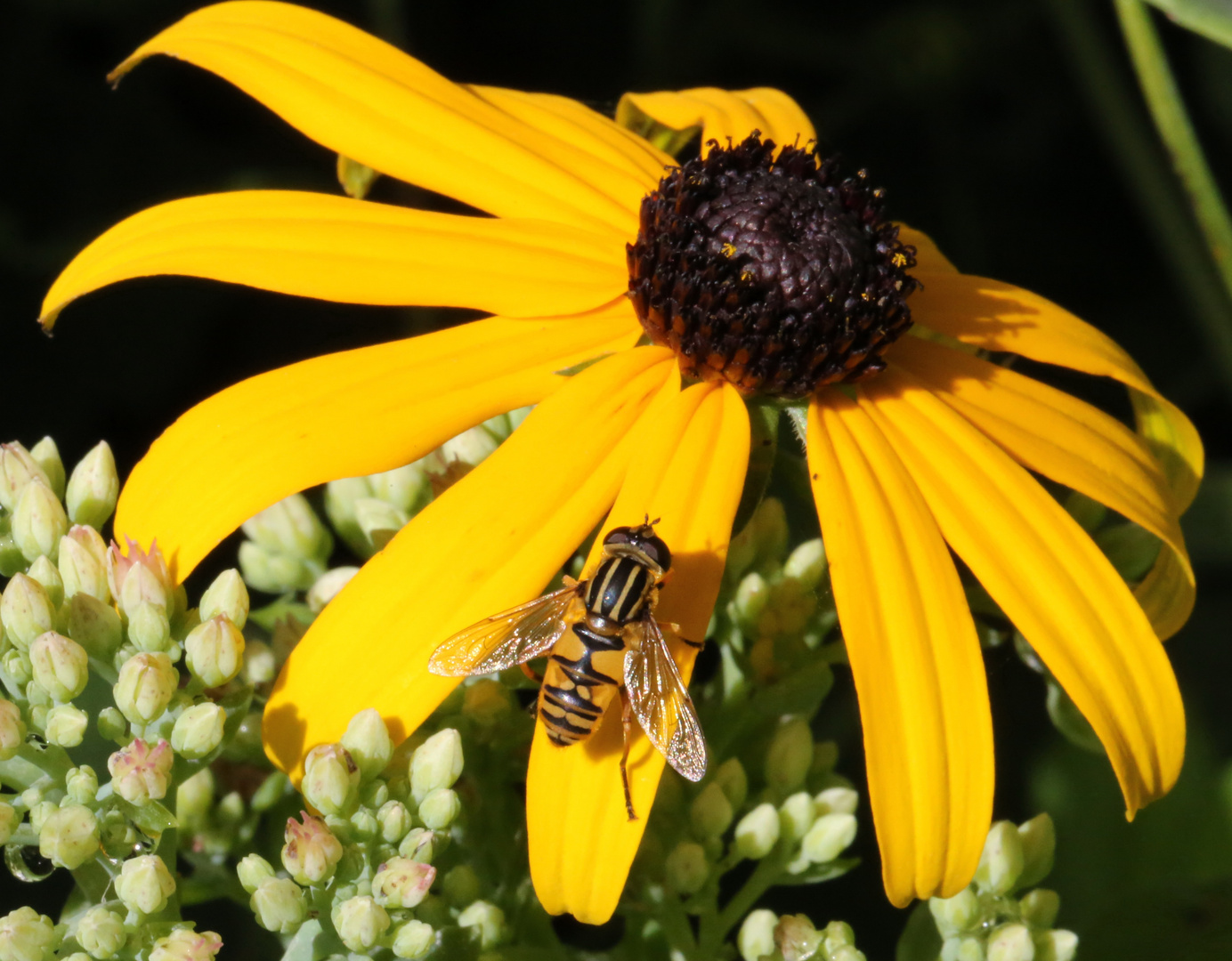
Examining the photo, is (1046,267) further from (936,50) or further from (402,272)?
(402,272)

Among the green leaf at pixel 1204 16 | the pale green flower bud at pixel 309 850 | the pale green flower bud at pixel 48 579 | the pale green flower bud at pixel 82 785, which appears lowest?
the pale green flower bud at pixel 309 850

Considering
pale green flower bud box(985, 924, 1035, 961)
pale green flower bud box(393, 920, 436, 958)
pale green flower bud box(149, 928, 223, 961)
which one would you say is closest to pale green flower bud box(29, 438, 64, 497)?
pale green flower bud box(149, 928, 223, 961)

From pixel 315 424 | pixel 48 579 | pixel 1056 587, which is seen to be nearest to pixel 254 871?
pixel 48 579

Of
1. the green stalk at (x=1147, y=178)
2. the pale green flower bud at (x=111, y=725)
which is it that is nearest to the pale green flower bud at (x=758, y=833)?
the pale green flower bud at (x=111, y=725)

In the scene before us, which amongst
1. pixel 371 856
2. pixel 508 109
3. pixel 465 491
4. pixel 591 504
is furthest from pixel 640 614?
pixel 508 109

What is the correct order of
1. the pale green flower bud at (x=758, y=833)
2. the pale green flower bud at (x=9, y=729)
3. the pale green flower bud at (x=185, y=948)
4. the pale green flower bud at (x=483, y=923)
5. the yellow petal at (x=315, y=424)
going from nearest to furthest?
1. the pale green flower bud at (x=185, y=948)
2. the pale green flower bud at (x=9, y=729)
3. the yellow petal at (x=315, y=424)
4. the pale green flower bud at (x=483, y=923)
5. the pale green flower bud at (x=758, y=833)

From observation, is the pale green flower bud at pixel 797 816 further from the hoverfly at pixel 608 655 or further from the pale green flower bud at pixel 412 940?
the pale green flower bud at pixel 412 940

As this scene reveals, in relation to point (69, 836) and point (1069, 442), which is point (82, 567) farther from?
point (1069, 442)
